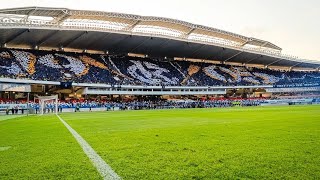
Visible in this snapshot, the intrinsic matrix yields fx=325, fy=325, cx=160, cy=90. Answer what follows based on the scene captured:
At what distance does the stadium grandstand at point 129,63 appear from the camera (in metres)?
49.4

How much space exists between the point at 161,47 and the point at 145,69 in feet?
18.8

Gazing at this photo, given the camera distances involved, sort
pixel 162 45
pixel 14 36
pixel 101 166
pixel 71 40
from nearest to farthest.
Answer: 1. pixel 101 166
2. pixel 14 36
3. pixel 71 40
4. pixel 162 45

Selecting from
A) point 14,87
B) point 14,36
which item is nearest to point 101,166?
point 14,87

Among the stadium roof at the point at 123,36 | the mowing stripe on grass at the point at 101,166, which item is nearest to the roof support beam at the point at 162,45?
the stadium roof at the point at 123,36

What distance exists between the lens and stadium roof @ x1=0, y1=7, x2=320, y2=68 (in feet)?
164

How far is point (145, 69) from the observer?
2581 inches

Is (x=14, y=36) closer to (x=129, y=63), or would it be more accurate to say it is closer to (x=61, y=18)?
(x=61, y=18)

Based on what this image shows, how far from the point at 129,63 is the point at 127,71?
369cm

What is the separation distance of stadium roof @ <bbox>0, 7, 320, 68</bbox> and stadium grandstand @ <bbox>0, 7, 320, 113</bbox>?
0.15 m

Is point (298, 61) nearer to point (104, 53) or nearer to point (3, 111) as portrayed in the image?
point (104, 53)

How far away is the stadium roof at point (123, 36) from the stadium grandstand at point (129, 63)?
5.9 inches

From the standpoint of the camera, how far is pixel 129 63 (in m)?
65.6

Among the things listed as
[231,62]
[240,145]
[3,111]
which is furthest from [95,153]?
[231,62]

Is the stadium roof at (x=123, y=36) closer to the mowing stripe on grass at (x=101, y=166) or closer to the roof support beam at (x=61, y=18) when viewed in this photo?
the roof support beam at (x=61, y=18)
